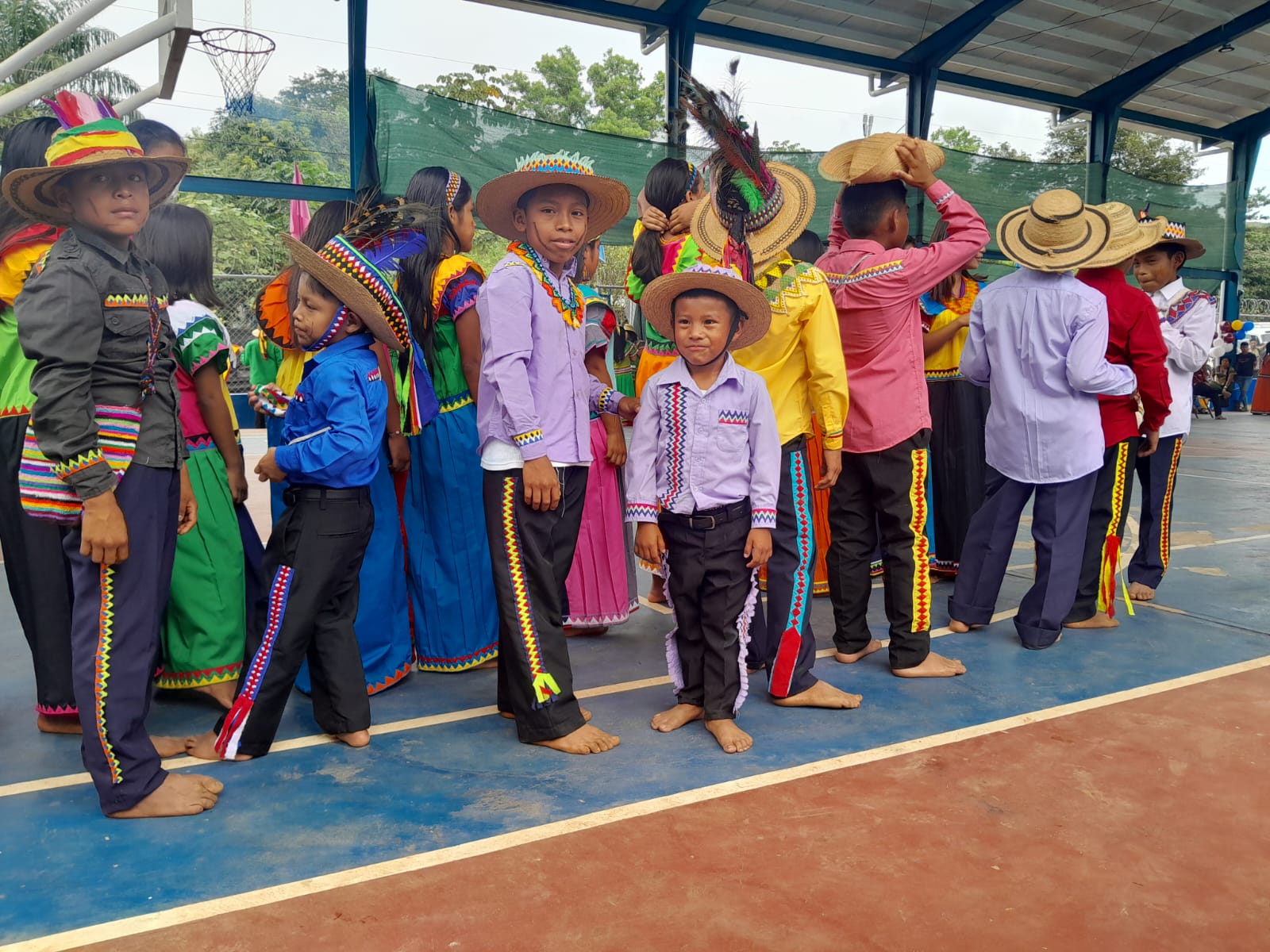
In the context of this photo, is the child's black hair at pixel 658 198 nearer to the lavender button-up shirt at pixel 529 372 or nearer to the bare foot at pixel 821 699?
the lavender button-up shirt at pixel 529 372

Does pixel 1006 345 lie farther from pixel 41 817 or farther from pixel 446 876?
pixel 41 817

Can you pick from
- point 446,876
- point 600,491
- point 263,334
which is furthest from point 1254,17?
point 446,876

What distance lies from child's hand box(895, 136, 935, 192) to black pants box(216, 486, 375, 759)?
7.25ft

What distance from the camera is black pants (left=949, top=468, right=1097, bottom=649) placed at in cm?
416

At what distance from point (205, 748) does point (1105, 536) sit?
3.70 meters

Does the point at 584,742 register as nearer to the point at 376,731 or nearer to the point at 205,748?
the point at 376,731

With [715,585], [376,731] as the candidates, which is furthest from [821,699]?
[376,731]

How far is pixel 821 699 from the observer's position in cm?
346

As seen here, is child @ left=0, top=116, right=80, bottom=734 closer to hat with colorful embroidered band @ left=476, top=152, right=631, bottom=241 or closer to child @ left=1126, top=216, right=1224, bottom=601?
hat with colorful embroidered band @ left=476, top=152, right=631, bottom=241

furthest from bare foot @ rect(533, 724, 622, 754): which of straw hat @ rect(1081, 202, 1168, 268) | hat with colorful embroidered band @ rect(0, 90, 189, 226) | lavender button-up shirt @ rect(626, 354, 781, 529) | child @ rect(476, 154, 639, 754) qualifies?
straw hat @ rect(1081, 202, 1168, 268)

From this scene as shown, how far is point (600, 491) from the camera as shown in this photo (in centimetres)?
433

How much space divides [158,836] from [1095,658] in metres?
3.37

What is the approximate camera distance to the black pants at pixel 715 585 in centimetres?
317

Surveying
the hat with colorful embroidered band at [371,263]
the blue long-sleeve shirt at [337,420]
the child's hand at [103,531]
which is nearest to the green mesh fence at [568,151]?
the hat with colorful embroidered band at [371,263]
